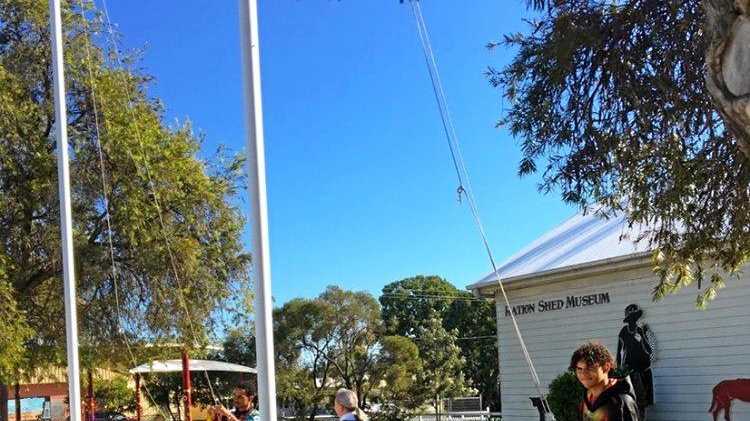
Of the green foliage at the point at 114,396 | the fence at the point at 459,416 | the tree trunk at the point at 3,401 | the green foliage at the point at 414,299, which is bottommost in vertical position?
the fence at the point at 459,416

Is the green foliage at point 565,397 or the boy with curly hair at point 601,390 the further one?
Result: the green foliage at point 565,397

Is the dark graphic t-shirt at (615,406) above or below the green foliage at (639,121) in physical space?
below

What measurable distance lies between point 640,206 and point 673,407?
25.4 ft

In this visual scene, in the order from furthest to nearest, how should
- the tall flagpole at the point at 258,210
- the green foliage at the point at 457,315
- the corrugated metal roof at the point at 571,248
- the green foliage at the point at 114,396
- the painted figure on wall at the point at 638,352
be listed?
the green foliage at the point at 457,315 → the green foliage at the point at 114,396 → the corrugated metal roof at the point at 571,248 → the painted figure on wall at the point at 638,352 → the tall flagpole at the point at 258,210

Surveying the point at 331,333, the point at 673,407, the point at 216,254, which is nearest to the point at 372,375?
the point at 331,333

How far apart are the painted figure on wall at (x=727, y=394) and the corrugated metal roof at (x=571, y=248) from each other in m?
2.48

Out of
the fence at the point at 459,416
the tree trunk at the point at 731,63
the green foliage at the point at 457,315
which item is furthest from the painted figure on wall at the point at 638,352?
the green foliage at the point at 457,315

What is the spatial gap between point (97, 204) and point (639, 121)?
451 inches

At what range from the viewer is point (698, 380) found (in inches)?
555

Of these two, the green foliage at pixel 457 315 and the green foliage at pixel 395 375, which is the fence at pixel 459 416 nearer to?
the green foliage at pixel 395 375

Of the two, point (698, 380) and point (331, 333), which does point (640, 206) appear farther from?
point (331, 333)

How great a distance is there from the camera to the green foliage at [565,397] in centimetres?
1413

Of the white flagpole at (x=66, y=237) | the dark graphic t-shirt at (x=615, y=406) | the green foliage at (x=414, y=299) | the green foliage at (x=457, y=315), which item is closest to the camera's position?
the dark graphic t-shirt at (x=615, y=406)

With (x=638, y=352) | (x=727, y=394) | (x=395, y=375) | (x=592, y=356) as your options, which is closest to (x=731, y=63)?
(x=592, y=356)
